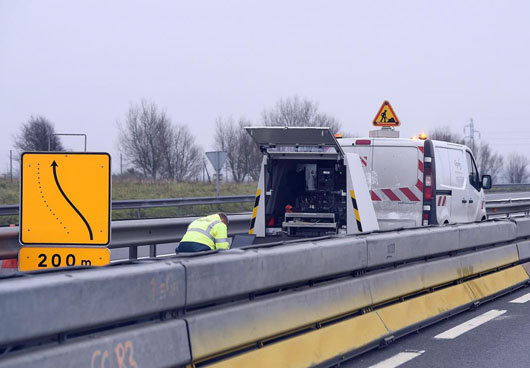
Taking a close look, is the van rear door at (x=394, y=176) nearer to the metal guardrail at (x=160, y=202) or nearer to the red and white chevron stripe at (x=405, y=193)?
the red and white chevron stripe at (x=405, y=193)

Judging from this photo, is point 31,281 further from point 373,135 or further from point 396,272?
point 373,135

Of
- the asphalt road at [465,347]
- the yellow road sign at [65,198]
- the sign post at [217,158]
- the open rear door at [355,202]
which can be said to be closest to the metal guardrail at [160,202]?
the sign post at [217,158]

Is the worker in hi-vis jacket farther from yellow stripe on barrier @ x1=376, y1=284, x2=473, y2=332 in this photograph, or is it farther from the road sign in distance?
the road sign in distance

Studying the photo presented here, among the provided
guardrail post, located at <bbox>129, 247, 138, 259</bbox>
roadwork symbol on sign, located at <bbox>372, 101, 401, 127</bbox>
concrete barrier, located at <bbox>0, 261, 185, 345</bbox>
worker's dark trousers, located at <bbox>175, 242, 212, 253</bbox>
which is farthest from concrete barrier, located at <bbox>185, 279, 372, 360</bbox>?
roadwork symbol on sign, located at <bbox>372, 101, 401, 127</bbox>

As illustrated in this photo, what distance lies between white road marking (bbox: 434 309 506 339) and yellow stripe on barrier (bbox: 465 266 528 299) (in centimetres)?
37

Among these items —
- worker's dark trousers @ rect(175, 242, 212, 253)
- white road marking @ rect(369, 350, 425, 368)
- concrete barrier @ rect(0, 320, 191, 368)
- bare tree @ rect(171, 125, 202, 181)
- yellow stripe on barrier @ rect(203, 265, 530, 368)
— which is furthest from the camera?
bare tree @ rect(171, 125, 202, 181)

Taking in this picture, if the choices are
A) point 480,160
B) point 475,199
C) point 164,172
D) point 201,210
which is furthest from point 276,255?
point 480,160

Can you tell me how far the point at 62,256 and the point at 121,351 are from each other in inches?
69.8

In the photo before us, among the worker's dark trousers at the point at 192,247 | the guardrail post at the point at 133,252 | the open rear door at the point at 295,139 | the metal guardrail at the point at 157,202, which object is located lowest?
the guardrail post at the point at 133,252

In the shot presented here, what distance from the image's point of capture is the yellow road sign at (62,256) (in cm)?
581

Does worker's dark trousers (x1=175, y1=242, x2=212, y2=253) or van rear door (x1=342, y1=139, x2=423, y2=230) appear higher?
van rear door (x1=342, y1=139, x2=423, y2=230)

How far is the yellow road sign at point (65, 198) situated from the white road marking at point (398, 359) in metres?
2.36

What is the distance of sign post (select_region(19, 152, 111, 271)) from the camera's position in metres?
5.73

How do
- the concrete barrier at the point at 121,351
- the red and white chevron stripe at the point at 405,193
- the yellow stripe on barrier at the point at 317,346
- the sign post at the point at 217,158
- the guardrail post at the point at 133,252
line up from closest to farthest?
1. the concrete barrier at the point at 121,351
2. the yellow stripe on barrier at the point at 317,346
3. the guardrail post at the point at 133,252
4. the red and white chevron stripe at the point at 405,193
5. the sign post at the point at 217,158
